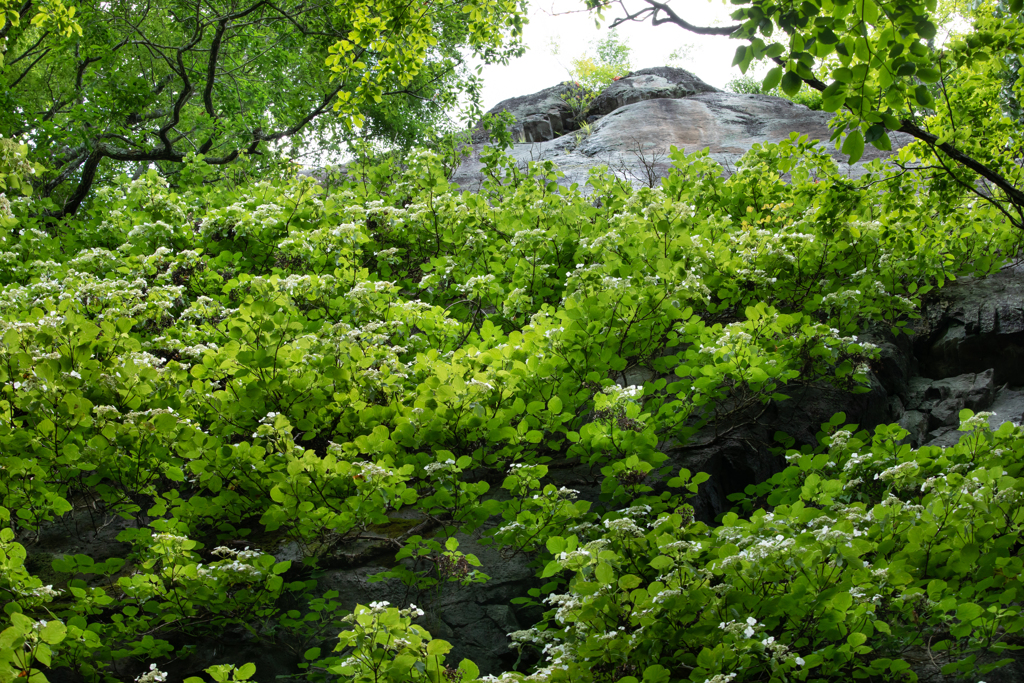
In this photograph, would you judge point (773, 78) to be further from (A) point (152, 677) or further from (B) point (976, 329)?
(B) point (976, 329)

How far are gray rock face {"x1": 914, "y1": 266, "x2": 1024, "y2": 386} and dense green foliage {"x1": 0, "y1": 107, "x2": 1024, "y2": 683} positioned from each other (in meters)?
0.35

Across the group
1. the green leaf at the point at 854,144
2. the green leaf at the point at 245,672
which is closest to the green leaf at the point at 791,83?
the green leaf at the point at 854,144

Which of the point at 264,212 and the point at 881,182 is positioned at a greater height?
the point at 264,212

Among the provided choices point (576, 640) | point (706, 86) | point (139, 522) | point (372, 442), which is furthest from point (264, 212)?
point (706, 86)

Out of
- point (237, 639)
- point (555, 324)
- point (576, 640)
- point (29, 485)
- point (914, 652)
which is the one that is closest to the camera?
point (576, 640)

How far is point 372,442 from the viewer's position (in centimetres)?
425

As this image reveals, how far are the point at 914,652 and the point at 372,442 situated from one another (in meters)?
3.43

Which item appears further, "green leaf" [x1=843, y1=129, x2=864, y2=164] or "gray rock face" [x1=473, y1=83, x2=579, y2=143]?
"gray rock face" [x1=473, y1=83, x2=579, y2=143]

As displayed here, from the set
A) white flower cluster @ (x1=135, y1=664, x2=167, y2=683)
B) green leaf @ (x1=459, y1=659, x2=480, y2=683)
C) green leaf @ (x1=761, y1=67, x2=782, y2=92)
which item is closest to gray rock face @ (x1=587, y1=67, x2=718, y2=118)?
green leaf @ (x1=761, y1=67, x2=782, y2=92)

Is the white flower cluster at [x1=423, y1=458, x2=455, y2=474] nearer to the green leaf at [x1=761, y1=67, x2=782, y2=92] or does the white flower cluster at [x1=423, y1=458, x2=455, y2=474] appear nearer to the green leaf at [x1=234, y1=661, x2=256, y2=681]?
the green leaf at [x1=234, y1=661, x2=256, y2=681]

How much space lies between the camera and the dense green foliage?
337 centimetres

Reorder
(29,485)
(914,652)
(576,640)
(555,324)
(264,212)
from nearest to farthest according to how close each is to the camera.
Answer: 1. (576,640)
2. (914,652)
3. (29,485)
4. (555,324)
5. (264,212)

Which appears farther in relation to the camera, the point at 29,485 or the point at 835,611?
the point at 29,485

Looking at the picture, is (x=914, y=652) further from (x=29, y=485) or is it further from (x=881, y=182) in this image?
(x=29, y=485)
